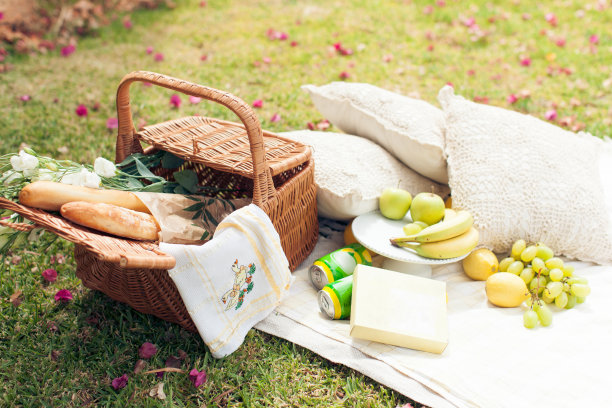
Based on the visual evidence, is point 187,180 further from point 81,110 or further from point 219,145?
point 81,110

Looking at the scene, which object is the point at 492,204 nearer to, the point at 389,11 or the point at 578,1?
the point at 389,11

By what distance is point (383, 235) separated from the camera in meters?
2.16

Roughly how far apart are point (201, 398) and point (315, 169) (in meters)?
1.06

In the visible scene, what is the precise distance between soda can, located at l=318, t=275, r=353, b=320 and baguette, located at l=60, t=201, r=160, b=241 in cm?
71

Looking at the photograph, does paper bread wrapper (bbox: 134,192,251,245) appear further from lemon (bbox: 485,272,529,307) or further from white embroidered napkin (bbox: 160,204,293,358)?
lemon (bbox: 485,272,529,307)

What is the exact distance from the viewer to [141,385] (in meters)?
1.72

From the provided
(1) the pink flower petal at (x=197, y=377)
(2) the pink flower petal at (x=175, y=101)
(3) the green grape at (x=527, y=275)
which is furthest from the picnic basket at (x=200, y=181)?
(2) the pink flower petal at (x=175, y=101)

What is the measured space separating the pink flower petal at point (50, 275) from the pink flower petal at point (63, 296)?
141mm

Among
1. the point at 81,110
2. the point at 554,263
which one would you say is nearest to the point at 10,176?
the point at 81,110

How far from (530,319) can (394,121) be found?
104cm

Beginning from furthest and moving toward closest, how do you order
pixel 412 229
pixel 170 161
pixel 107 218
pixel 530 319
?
pixel 170 161 → pixel 412 229 → pixel 530 319 → pixel 107 218

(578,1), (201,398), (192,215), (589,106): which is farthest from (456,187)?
(578,1)

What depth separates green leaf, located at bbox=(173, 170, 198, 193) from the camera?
2121 mm

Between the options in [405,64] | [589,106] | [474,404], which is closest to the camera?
[474,404]
